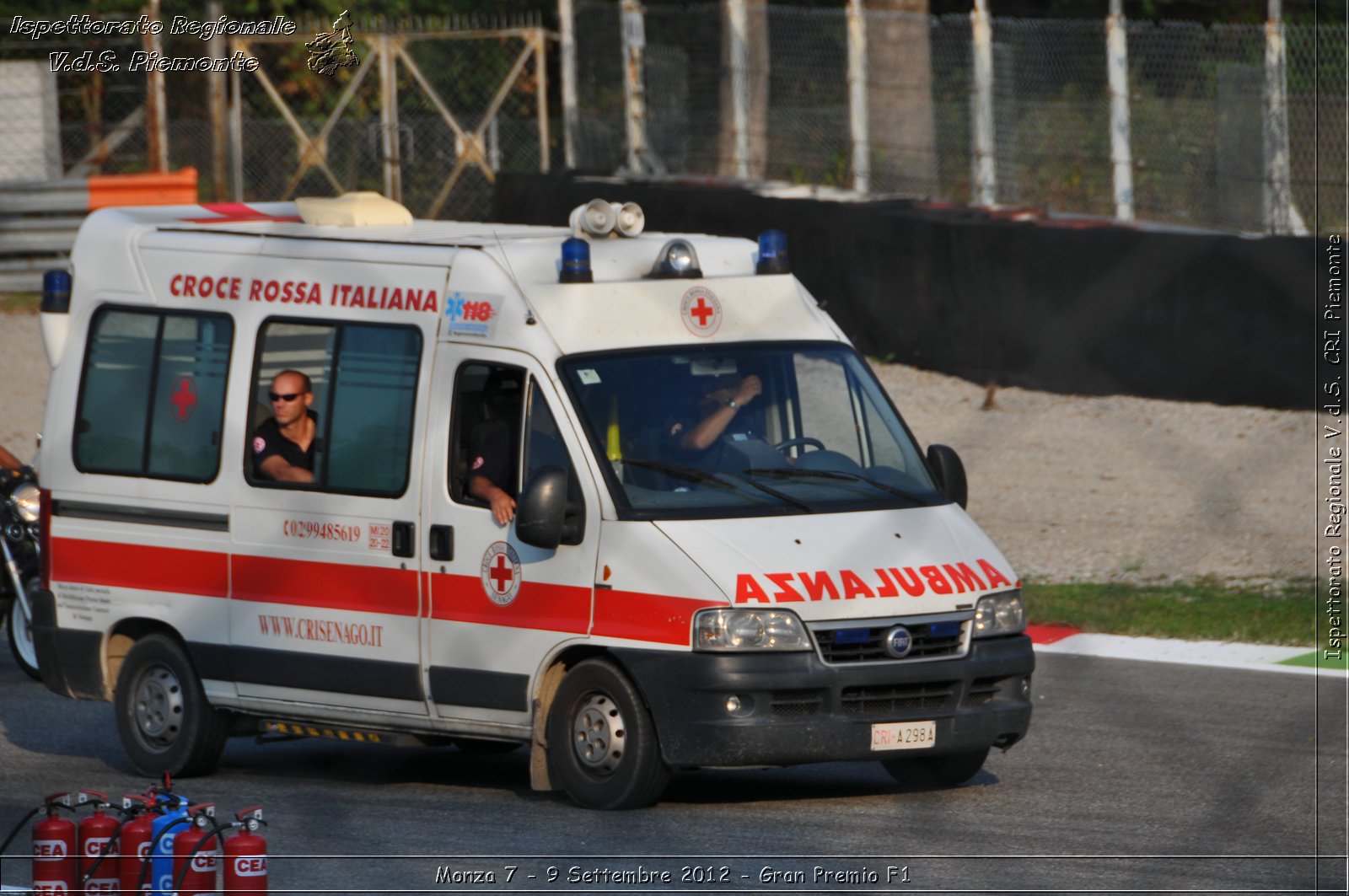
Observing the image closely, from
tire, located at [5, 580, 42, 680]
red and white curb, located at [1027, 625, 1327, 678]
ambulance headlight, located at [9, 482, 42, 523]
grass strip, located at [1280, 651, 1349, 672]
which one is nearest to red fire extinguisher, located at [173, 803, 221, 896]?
tire, located at [5, 580, 42, 680]

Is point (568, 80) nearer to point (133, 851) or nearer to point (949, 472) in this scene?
A: point (949, 472)

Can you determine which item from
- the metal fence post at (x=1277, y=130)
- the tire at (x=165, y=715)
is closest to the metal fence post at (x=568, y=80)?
the metal fence post at (x=1277, y=130)

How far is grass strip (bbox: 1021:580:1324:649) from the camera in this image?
13242 mm

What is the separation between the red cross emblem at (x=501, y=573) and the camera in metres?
8.94

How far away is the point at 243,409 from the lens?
9.88 metres

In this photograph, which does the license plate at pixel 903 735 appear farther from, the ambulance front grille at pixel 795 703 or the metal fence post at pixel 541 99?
the metal fence post at pixel 541 99

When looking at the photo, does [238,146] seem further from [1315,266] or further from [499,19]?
[1315,266]

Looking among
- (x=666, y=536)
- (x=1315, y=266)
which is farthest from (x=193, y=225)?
(x=1315, y=266)

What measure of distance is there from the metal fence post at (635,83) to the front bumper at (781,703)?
16898mm

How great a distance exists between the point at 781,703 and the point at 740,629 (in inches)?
13.3

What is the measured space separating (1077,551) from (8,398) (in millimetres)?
11791

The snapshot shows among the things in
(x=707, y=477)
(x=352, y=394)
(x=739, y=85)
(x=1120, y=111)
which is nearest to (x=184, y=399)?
(x=352, y=394)

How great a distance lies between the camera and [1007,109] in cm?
2114

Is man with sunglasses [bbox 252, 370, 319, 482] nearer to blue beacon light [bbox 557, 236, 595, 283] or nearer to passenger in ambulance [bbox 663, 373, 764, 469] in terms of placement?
blue beacon light [bbox 557, 236, 595, 283]
